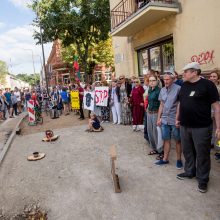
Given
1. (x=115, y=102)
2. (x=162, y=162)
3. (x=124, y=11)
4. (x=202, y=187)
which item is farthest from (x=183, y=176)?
(x=124, y=11)

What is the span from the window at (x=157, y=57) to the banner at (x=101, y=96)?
8.15ft

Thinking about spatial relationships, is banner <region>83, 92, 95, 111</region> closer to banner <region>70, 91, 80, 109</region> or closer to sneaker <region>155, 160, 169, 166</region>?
banner <region>70, 91, 80, 109</region>

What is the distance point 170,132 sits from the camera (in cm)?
533

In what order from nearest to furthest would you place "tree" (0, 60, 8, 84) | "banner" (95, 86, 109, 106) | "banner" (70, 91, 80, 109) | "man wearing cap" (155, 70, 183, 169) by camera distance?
"man wearing cap" (155, 70, 183, 169), "banner" (95, 86, 109, 106), "banner" (70, 91, 80, 109), "tree" (0, 60, 8, 84)

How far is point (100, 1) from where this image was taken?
2102 cm

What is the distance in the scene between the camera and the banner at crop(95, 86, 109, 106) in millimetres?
11047

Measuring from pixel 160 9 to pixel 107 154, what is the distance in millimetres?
5613

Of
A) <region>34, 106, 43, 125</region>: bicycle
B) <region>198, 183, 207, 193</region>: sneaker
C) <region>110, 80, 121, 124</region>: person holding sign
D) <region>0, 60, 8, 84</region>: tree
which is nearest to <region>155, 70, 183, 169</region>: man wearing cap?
<region>198, 183, 207, 193</region>: sneaker

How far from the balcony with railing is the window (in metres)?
0.98

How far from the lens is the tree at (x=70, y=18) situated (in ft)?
67.3

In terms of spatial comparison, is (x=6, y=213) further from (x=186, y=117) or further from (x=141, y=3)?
(x=141, y=3)

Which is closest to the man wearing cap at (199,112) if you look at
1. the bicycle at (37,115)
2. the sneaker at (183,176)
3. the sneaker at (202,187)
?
the sneaker at (202,187)

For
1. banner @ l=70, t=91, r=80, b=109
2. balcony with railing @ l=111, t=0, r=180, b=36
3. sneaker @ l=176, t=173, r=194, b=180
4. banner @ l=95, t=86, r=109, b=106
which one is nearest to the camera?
sneaker @ l=176, t=173, r=194, b=180

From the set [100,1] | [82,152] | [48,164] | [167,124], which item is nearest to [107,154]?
[82,152]
